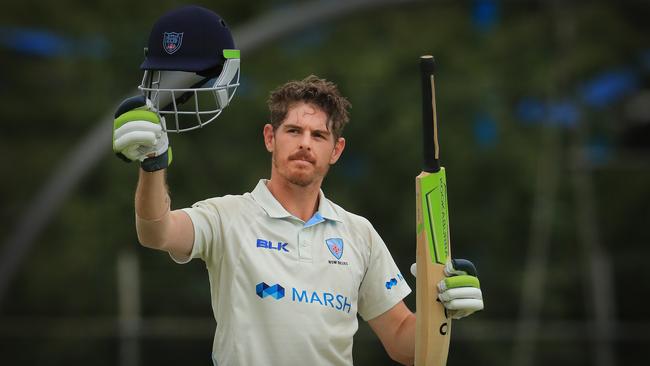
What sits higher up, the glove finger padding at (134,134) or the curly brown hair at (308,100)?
A: the curly brown hair at (308,100)

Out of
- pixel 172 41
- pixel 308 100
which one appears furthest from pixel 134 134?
pixel 308 100

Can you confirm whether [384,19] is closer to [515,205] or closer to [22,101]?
[515,205]

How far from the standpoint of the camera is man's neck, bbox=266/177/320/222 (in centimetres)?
467

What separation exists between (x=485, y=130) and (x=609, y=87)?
6.38 ft

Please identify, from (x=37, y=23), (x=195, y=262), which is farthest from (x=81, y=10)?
(x=195, y=262)

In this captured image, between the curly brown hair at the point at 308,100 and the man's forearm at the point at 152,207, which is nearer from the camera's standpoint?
the man's forearm at the point at 152,207

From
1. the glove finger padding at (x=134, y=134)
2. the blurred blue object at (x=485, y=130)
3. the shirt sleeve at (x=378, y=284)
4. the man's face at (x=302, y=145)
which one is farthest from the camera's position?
the blurred blue object at (x=485, y=130)

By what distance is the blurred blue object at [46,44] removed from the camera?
1619cm

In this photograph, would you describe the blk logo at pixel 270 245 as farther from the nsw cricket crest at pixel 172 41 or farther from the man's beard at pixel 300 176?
the nsw cricket crest at pixel 172 41

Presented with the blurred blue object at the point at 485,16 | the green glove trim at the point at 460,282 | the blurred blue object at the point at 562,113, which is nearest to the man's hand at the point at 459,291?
the green glove trim at the point at 460,282

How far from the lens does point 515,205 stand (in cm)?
1456

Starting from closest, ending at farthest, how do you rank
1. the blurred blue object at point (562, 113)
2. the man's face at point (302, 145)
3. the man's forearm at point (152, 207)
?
1. the man's forearm at point (152, 207)
2. the man's face at point (302, 145)
3. the blurred blue object at point (562, 113)

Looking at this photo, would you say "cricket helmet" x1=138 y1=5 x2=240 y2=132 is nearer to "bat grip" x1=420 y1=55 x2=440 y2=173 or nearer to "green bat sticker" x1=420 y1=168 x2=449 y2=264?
"bat grip" x1=420 y1=55 x2=440 y2=173

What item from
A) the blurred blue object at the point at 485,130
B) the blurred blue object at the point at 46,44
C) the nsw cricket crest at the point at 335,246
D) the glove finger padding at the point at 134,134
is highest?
the blurred blue object at the point at 46,44
